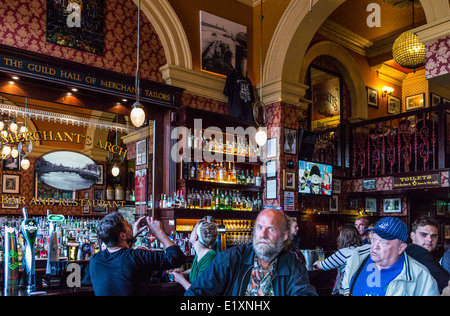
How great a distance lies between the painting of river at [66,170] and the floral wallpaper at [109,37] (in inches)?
78.6

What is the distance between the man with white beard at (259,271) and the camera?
2459 millimetres

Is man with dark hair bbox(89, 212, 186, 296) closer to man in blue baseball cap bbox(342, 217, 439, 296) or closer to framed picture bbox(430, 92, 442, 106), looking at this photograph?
man in blue baseball cap bbox(342, 217, 439, 296)

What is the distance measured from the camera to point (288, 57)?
28.3 ft

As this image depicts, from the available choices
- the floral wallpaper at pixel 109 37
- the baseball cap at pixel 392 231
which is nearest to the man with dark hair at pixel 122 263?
the baseball cap at pixel 392 231

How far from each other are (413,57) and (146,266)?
757 cm

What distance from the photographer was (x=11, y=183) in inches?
324

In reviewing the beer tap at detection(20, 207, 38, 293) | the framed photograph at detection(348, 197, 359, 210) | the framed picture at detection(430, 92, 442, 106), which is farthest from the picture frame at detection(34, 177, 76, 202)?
the framed picture at detection(430, 92, 442, 106)

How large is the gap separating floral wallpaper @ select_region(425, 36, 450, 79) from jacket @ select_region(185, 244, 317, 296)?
4864 mm

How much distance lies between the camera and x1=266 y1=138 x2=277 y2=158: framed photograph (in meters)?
8.52

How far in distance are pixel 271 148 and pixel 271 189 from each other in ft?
2.58

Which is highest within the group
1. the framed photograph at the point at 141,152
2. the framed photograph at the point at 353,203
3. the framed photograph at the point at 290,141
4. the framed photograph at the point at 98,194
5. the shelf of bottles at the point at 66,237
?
the framed photograph at the point at 290,141

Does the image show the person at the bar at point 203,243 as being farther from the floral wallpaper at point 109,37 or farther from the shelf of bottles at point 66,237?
the floral wallpaper at point 109,37

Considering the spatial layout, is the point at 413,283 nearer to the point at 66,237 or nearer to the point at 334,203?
the point at 66,237

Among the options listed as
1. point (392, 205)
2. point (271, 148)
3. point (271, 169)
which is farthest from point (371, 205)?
point (271, 148)
